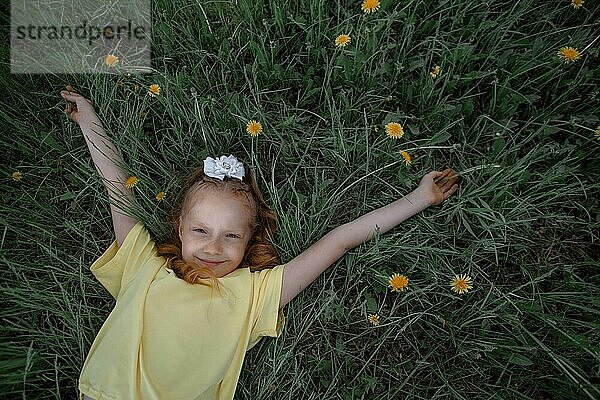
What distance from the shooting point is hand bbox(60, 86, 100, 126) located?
2.31 metres

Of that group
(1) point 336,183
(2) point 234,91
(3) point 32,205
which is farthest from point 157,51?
(1) point 336,183

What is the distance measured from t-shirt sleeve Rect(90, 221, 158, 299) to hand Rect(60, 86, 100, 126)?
22.4 inches

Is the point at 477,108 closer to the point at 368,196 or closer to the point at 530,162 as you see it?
the point at 530,162

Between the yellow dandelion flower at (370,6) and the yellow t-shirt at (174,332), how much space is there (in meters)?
1.09

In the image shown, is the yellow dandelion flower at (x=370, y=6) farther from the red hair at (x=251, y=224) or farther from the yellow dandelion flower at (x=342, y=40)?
the red hair at (x=251, y=224)

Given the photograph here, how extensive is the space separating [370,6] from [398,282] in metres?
1.11

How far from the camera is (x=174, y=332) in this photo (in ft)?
6.06

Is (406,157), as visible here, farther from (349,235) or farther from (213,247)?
(213,247)

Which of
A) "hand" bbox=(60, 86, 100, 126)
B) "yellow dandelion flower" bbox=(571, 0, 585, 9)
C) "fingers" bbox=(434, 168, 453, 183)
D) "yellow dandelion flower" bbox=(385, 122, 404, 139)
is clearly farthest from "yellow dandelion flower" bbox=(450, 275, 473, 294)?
"hand" bbox=(60, 86, 100, 126)

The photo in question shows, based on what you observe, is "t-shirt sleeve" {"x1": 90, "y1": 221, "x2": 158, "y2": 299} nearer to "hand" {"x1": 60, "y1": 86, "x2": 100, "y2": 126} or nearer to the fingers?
"hand" {"x1": 60, "y1": 86, "x2": 100, "y2": 126}

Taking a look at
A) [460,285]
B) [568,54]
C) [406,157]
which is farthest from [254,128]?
[568,54]

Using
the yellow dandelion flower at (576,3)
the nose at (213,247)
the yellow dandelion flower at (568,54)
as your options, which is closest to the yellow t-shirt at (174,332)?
the nose at (213,247)

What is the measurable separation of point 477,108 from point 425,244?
2.09 feet

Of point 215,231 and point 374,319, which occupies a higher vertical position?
point 215,231
